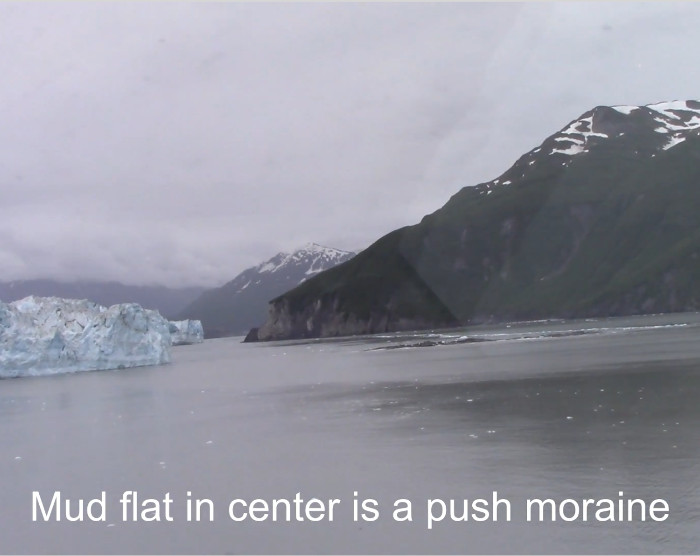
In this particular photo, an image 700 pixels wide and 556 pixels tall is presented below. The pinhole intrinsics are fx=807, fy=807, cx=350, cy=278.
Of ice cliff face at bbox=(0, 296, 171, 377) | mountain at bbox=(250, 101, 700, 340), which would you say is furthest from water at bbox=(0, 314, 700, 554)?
mountain at bbox=(250, 101, 700, 340)

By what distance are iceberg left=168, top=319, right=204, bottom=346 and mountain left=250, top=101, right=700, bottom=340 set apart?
12223mm

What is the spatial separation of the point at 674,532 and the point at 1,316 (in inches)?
1954

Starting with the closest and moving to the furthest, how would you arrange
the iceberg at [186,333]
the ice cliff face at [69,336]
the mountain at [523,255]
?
the ice cliff face at [69,336] → the mountain at [523,255] → the iceberg at [186,333]

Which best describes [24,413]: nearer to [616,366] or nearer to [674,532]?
[616,366]

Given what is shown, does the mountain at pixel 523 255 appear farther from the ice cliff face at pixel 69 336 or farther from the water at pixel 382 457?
the water at pixel 382 457

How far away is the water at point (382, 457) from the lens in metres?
10.3

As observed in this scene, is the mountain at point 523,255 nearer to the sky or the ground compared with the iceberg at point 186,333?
nearer to the sky

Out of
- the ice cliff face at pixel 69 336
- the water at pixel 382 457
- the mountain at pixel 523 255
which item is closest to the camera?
the water at pixel 382 457

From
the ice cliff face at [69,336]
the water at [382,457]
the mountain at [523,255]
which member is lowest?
the water at [382,457]

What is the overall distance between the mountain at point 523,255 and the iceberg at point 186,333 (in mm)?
12223

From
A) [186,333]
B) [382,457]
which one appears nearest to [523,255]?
[186,333]

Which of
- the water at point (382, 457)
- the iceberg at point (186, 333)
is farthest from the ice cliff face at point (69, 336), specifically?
the iceberg at point (186, 333)

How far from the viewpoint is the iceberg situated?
163 meters

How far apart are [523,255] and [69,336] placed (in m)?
122
